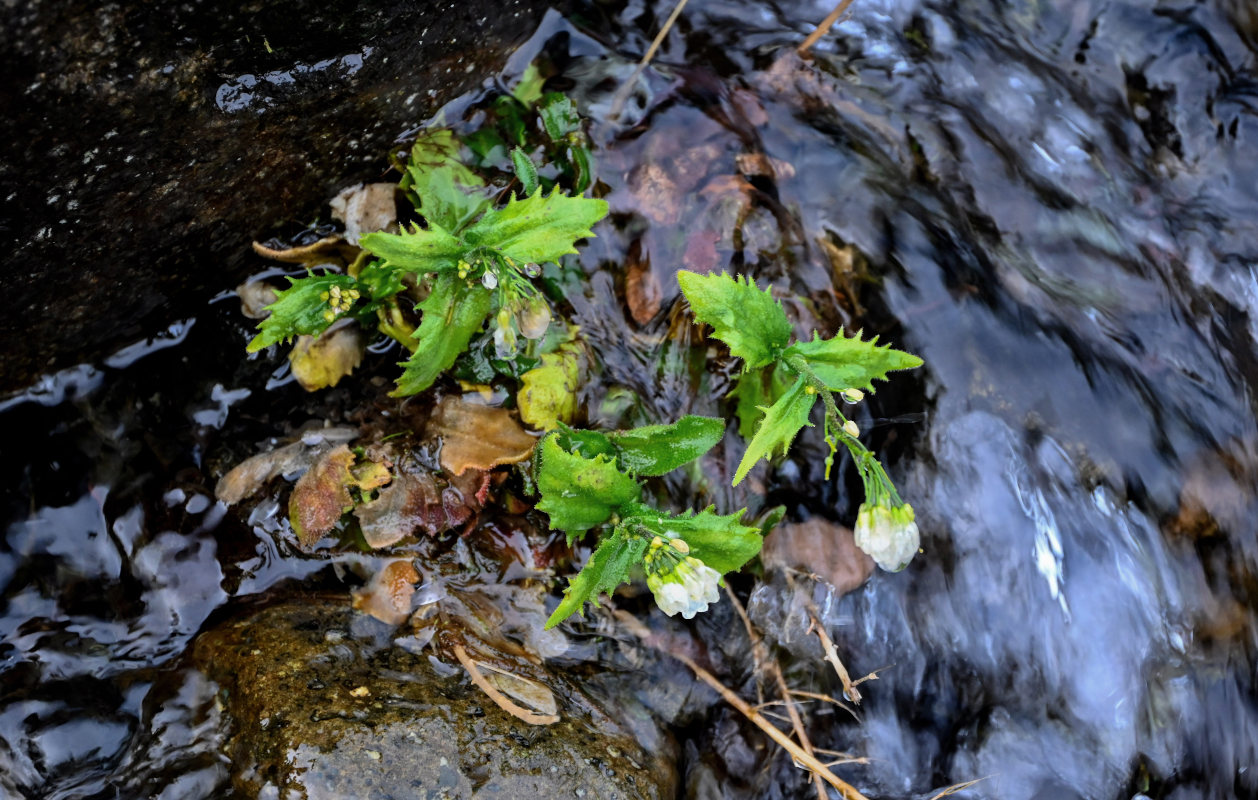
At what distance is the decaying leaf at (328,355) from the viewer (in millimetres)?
2871

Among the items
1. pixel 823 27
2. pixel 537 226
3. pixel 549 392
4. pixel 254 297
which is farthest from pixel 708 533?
pixel 823 27

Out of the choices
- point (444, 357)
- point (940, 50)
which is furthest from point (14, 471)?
point (940, 50)

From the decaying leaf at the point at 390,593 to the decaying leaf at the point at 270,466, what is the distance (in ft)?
1.46

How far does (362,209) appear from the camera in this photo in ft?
9.42

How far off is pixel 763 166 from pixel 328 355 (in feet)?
5.51

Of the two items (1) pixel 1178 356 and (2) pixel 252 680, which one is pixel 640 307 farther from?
(1) pixel 1178 356

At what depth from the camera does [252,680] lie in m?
2.27

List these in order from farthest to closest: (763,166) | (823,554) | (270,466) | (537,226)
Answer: (763,166), (823,554), (270,466), (537,226)

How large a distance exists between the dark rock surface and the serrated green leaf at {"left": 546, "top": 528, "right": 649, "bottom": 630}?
5.02 ft

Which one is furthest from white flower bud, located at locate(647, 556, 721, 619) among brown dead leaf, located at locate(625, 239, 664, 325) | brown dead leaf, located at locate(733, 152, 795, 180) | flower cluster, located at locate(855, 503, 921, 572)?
brown dead leaf, located at locate(733, 152, 795, 180)

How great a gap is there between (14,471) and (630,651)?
2.06 meters

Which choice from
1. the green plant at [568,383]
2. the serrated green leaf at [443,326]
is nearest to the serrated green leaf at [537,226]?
the green plant at [568,383]

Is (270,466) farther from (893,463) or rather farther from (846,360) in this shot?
(893,463)

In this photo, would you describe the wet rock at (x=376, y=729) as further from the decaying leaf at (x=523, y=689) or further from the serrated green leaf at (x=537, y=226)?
the serrated green leaf at (x=537, y=226)
